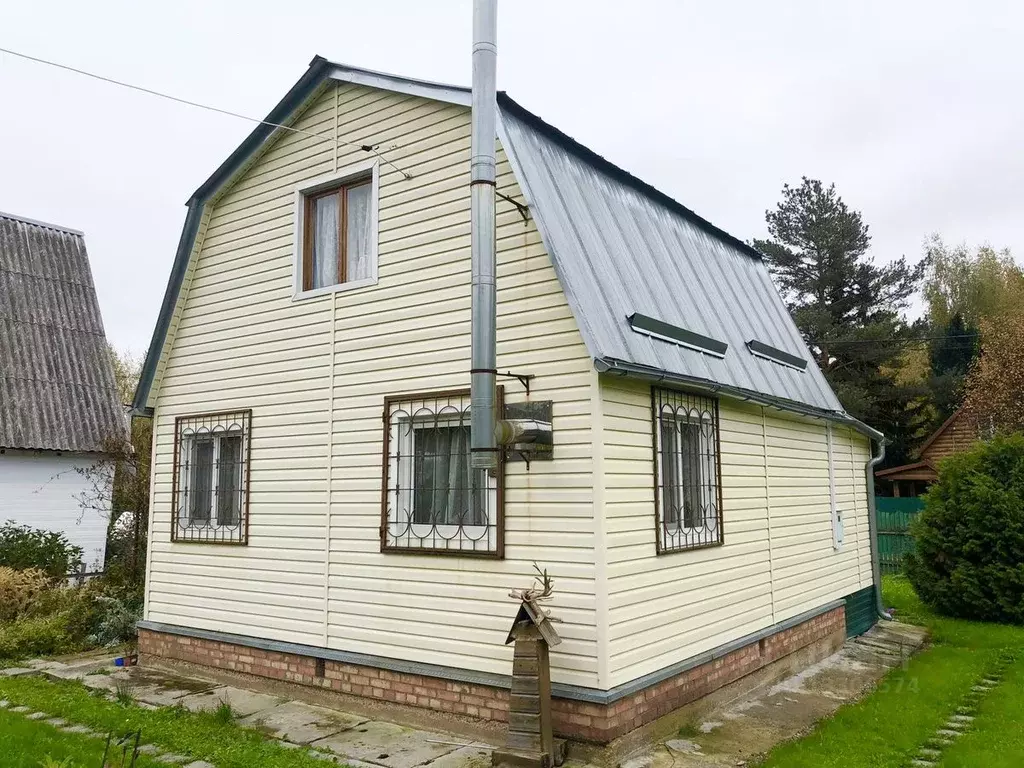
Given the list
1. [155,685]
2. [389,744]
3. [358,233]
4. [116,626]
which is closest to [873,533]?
[389,744]

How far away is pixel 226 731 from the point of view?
6.52 meters

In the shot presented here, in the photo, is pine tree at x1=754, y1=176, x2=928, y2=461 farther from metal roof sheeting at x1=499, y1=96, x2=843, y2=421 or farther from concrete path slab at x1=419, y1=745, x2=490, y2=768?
concrete path slab at x1=419, y1=745, x2=490, y2=768

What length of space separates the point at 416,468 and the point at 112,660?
4909 millimetres

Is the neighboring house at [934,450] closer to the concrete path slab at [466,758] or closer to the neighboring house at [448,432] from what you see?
the neighboring house at [448,432]

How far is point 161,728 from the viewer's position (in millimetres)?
6555

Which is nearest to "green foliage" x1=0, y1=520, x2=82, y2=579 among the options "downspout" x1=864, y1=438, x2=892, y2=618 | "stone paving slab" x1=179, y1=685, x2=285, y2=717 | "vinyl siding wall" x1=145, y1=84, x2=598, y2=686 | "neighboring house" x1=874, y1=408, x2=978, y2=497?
"vinyl siding wall" x1=145, y1=84, x2=598, y2=686

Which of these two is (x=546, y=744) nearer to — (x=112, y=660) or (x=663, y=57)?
(x=112, y=660)

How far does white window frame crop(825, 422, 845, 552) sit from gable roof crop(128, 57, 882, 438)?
13.6 inches

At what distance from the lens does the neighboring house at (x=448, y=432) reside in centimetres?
611

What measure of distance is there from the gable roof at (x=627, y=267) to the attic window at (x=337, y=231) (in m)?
0.84

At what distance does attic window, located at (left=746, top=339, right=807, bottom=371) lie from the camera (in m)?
8.98

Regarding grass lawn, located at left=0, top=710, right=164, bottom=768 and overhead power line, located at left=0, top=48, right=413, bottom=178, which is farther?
overhead power line, located at left=0, top=48, right=413, bottom=178

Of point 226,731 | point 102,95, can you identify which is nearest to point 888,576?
point 226,731

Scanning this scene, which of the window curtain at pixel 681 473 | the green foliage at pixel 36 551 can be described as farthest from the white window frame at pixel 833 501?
the green foliage at pixel 36 551
